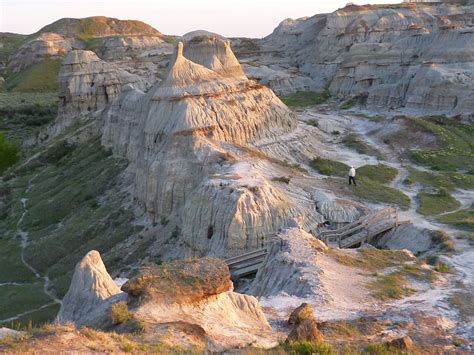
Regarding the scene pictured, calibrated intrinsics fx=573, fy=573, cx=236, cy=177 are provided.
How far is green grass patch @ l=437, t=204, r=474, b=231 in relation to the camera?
90.7 ft

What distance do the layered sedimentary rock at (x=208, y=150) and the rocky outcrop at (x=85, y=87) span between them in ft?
52.4

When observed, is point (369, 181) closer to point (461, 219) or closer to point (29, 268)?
point (461, 219)

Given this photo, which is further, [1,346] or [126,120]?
[126,120]

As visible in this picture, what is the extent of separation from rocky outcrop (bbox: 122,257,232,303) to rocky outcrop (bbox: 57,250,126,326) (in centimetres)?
164

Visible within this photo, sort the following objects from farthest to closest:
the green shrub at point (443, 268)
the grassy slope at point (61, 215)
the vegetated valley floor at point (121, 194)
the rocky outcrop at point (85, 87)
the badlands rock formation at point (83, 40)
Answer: the badlands rock formation at point (83, 40), the rocky outcrop at point (85, 87), the grassy slope at point (61, 215), the vegetated valley floor at point (121, 194), the green shrub at point (443, 268)

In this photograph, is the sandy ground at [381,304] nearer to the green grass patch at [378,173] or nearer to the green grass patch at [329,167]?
the green grass patch at [378,173]

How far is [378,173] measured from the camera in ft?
127

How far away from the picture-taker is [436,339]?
15.2 metres

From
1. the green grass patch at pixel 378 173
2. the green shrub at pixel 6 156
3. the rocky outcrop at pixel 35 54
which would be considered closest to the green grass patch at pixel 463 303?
the green grass patch at pixel 378 173

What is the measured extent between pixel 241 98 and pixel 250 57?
2984 inches

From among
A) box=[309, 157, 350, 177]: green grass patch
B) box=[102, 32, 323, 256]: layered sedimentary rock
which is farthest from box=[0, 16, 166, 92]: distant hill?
box=[309, 157, 350, 177]: green grass patch

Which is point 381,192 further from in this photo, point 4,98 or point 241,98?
point 4,98

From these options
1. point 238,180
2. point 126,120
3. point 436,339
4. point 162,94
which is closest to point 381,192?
point 238,180

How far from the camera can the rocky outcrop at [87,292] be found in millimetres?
15047
